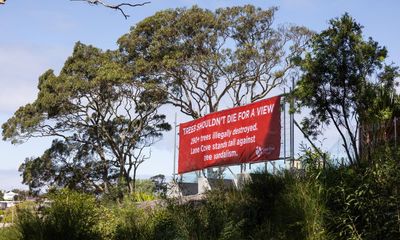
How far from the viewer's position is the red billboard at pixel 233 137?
16.8 m

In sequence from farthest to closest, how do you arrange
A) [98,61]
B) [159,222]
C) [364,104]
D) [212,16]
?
1. [98,61]
2. [212,16]
3. [364,104]
4. [159,222]

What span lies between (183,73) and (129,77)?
297 cm

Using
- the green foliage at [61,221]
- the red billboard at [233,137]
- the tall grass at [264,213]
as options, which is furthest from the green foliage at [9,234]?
the red billboard at [233,137]

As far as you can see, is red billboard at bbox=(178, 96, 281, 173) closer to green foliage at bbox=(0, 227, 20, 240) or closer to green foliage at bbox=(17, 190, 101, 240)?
green foliage at bbox=(17, 190, 101, 240)

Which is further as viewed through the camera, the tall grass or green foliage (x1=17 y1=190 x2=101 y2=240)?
green foliage (x1=17 y1=190 x2=101 y2=240)

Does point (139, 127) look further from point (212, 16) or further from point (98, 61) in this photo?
point (212, 16)

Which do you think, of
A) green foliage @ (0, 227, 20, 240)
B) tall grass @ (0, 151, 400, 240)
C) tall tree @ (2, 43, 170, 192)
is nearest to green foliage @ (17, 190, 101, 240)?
tall grass @ (0, 151, 400, 240)

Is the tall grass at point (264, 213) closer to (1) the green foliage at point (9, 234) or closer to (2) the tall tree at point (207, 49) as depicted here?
(1) the green foliage at point (9, 234)

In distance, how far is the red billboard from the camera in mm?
16752

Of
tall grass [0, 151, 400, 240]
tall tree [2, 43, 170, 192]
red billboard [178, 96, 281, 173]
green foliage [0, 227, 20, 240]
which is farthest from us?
tall tree [2, 43, 170, 192]

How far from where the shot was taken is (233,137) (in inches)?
729

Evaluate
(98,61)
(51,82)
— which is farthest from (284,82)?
(51,82)

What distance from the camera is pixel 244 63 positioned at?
3491 centimetres

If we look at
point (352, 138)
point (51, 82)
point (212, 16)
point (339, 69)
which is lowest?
point (352, 138)
